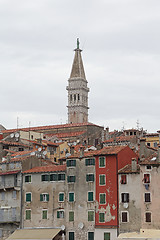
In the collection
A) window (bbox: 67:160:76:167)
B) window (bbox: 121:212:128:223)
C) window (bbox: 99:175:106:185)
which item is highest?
window (bbox: 67:160:76:167)

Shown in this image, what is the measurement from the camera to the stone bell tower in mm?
155125

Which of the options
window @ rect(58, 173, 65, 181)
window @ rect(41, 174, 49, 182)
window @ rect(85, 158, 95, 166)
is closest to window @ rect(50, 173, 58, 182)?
window @ rect(58, 173, 65, 181)

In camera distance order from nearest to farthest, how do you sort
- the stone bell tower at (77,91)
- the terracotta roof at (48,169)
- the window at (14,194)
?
the terracotta roof at (48,169) < the window at (14,194) < the stone bell tower at (77,91)

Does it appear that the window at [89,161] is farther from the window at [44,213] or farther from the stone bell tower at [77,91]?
the stone bell tower at [77,91]

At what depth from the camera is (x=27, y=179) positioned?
69.1 metres

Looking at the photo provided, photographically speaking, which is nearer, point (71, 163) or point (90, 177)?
point (90, 177)

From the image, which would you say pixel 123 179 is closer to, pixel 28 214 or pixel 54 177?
pixel 54 177

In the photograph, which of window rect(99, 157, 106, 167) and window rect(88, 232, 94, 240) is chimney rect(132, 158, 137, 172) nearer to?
window rect(99, 157, 106, 167)

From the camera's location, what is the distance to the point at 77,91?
6181 inches

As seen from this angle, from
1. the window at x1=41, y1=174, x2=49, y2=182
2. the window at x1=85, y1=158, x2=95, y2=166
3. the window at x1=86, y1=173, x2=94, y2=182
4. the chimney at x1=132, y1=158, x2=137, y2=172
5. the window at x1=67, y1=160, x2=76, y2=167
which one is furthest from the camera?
the window at x1=41, y1=174, x2=49, y2=182

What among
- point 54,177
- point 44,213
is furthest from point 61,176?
point 44,213

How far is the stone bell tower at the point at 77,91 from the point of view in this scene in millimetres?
155125

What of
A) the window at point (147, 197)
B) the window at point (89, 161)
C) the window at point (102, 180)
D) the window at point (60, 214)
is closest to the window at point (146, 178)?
the window at point (147, 197)

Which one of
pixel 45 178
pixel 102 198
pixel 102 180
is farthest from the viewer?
pixel 45 178
